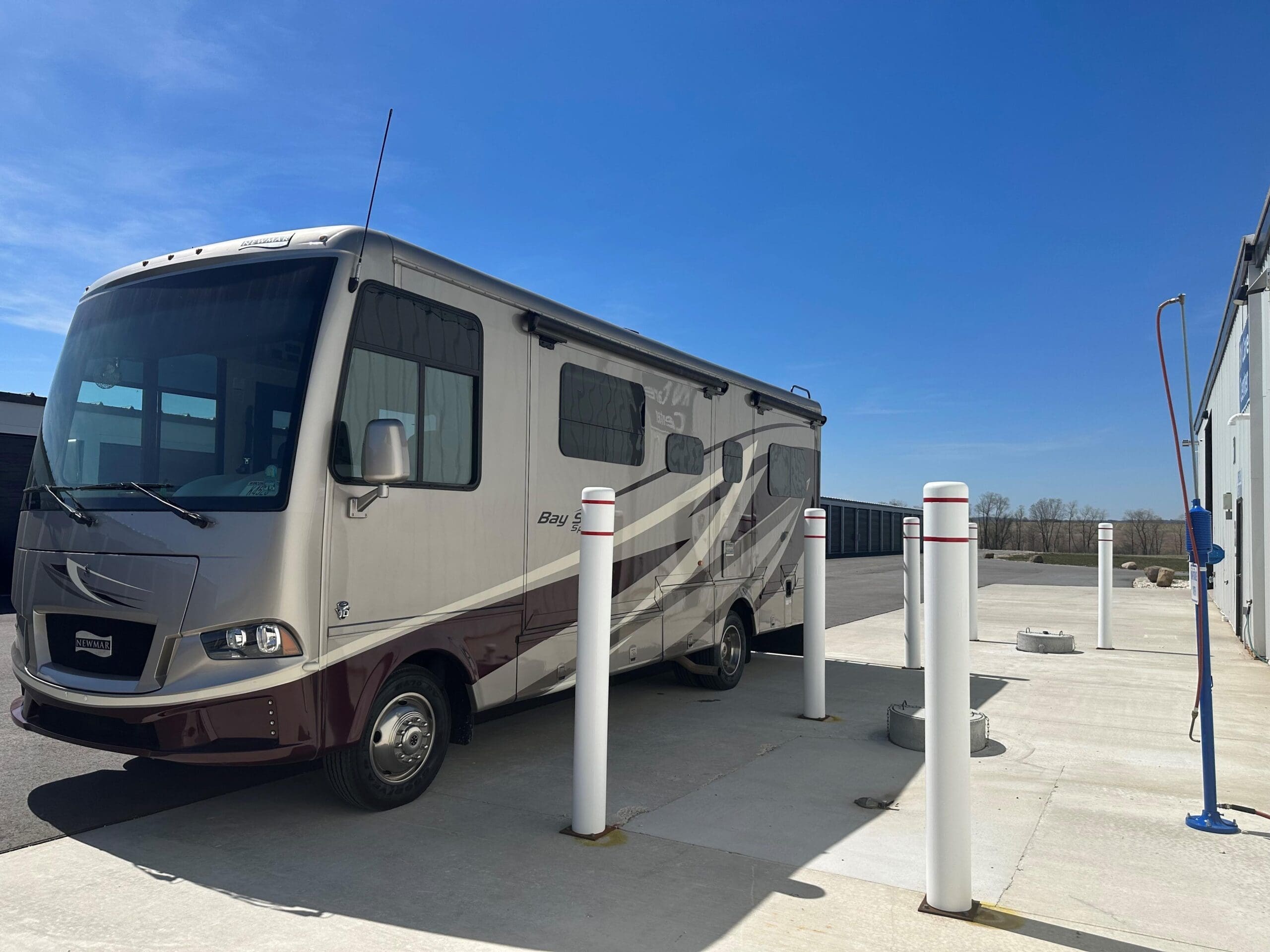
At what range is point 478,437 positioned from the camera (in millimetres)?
5395

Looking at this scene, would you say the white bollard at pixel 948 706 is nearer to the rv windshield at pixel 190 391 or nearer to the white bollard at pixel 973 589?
the rv windshield at pixel 190 391

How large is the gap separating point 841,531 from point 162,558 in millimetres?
40578

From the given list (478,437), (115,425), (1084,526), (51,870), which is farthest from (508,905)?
(1084,526)

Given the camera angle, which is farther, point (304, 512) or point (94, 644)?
point (94, 644)

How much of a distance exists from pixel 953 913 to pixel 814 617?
12.1ft

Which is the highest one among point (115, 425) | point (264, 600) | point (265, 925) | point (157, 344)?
point (157, 344)

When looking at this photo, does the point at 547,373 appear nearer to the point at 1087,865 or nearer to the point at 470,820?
the point at 470,820

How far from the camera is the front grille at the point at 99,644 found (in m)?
4.29

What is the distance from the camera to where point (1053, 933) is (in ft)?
11.5

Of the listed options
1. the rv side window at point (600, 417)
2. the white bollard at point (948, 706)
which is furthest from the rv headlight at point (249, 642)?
the white bollard at point (948, 706)

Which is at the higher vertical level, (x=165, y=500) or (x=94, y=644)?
(x=165, y=500)

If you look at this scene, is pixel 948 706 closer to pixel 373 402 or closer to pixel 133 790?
pixel 373 402

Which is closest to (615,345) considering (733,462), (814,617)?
(733,462)

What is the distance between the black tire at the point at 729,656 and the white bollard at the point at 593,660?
158 inches
